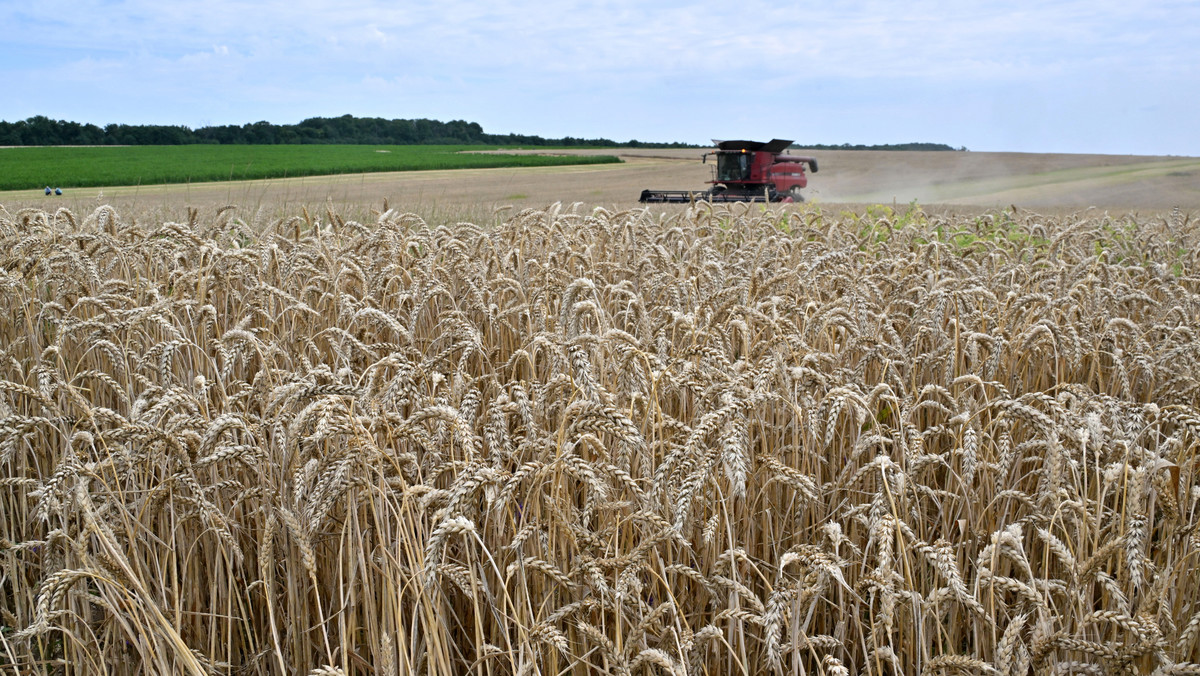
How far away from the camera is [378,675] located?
72.2 inches

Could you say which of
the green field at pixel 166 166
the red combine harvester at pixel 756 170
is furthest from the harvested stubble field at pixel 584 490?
the green field at pixel 166 166

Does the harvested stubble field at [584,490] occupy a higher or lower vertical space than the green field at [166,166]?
lower

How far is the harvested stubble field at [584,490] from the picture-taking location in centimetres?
177

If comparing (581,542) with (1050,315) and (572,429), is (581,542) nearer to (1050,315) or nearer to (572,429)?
(572,429)

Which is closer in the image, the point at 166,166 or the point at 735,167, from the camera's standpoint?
the point at 735,167

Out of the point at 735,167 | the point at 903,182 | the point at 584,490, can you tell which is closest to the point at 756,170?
the point at 735,167

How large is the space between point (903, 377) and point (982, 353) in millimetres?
514

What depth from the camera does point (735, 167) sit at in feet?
104

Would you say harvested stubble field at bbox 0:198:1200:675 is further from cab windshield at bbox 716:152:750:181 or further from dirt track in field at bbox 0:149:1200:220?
cab windshield at bbox 716:152:750:181

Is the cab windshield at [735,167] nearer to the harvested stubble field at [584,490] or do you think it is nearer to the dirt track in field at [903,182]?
the dirt track in field at [903,182]

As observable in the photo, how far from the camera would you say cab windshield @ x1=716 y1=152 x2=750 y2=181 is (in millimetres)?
31547

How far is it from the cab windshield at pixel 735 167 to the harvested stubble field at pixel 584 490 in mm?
27614

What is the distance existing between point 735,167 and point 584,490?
3043 cm

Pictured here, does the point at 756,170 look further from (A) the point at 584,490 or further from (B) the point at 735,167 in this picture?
(A) the point at 584,490
